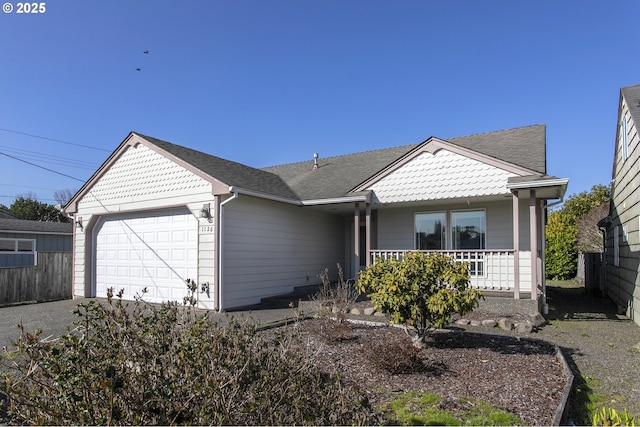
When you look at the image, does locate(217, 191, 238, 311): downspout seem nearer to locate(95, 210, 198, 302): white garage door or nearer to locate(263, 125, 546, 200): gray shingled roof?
locate(95, 210, 198, 302): white garage door

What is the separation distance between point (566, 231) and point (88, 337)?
21.8 metres

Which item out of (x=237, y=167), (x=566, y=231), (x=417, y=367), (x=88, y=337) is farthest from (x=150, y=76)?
(x=566, y=231)

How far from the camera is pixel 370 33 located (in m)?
11.2

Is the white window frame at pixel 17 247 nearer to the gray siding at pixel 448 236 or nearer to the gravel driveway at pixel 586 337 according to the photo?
the gravel driveway at pixel 586 337

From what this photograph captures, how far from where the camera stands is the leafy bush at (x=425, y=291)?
18.0ft

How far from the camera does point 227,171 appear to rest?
38.8 ft

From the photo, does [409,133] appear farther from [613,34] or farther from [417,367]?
[417,367]

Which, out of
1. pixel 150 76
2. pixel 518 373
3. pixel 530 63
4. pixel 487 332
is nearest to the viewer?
pixel 518 373

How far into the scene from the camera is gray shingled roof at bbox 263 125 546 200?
10773mm

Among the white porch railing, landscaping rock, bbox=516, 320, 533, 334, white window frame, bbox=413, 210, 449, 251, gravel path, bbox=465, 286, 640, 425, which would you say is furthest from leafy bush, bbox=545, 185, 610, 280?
landscaping rock, bbox=516, 320, 533, 334

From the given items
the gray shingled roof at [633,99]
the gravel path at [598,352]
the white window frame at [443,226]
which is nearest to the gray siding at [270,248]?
the white window frame at [443,226]

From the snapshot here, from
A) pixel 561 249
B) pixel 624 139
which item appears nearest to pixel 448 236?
pixel 624 139

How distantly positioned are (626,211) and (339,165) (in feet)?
31.5

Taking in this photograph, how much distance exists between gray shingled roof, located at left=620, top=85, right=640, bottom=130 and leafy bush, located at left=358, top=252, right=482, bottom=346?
628 cm
